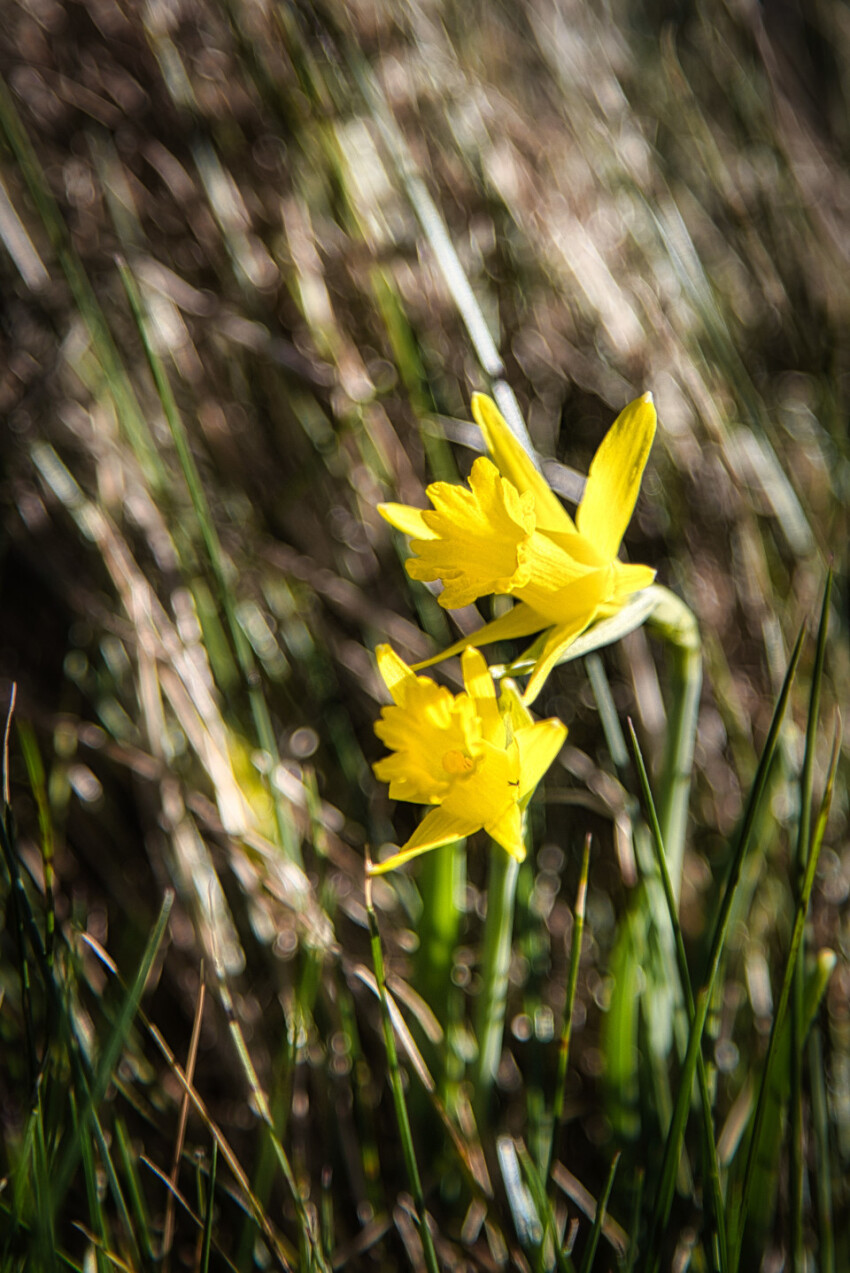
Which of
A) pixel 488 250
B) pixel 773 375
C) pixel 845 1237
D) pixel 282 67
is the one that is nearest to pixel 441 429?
pixel 488 250

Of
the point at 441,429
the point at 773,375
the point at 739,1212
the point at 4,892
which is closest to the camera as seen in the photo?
the point at 739,1212

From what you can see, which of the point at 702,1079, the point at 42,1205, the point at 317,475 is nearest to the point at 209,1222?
the point at 42,1205

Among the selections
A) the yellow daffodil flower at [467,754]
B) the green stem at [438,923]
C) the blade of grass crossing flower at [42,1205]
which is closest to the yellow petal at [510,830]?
the yellow daffodil flower at [467,754]

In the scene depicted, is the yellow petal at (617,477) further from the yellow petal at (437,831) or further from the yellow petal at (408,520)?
the yellow petal at (437,831)

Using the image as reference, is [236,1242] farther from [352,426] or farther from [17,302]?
[17,302]

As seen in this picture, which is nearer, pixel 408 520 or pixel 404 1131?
pixel 404 1131

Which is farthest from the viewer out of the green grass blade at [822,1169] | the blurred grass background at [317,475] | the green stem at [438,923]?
the blurred grass background at [317,475]

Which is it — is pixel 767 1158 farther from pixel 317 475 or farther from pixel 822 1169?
pixel 317 475
